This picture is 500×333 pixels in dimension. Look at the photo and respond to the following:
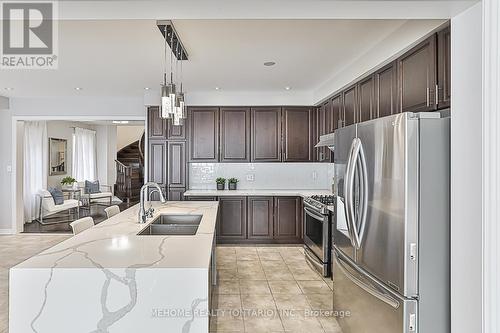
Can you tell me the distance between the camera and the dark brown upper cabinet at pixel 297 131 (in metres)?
5.95

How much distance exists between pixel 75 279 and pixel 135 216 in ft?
4.93

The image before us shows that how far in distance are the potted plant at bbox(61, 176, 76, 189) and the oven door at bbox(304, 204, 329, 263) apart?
6659 mm

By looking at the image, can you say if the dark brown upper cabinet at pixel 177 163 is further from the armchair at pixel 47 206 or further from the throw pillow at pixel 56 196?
the throw pillow at pixel 56 196

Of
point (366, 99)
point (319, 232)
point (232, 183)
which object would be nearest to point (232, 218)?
point (232, 183)

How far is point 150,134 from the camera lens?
19.4 feet

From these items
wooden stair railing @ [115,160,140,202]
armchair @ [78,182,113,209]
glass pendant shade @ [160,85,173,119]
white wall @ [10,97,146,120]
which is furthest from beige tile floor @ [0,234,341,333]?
wooden stair railing @ [115,160,140,202]

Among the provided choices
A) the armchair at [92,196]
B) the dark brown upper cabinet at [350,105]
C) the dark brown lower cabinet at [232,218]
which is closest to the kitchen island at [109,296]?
the dark brown upper cabinet at [350,105]

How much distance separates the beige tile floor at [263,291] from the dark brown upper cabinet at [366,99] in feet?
6.17

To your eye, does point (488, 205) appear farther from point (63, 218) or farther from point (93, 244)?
point (63, 218)

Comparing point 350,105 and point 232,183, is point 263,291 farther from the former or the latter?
point 232,183

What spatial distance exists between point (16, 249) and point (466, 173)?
5.98 metres

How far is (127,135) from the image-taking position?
42.3ft

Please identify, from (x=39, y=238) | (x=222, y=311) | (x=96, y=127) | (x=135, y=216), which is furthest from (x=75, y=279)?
(x=96, y=127)

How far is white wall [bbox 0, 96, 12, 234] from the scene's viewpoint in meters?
6.39
